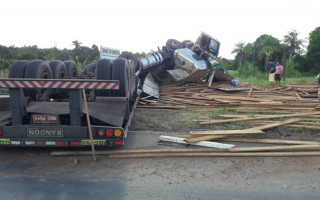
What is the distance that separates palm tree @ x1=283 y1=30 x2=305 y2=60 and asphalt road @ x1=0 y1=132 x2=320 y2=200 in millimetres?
42373

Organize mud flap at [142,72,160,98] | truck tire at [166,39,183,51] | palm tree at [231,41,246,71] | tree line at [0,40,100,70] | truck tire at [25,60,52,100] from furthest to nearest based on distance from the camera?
1. palm tree at [231,41,246,71]
2. tree line at [0,40,100,70]
3. truck tire at [166,39,183,51]
4. mud flap at [142,72,160,98]
5. truck tire at [25,60,52,100]

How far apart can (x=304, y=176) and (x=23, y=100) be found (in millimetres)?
4864

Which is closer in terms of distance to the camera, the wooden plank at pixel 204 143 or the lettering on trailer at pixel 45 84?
the lettering on trailer at pixel 45 84

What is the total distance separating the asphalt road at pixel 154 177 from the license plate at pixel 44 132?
47 cm

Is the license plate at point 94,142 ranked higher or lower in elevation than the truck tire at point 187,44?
lower

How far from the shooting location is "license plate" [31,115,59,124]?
4.80 metres

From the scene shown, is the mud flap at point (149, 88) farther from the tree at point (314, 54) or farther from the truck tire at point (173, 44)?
the tree at point (314, 54)

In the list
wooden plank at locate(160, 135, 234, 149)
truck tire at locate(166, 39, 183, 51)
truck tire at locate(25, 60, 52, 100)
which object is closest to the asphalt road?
wooden plank at locate(160, 135, 234, 149)

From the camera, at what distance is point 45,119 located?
4812 millimetres

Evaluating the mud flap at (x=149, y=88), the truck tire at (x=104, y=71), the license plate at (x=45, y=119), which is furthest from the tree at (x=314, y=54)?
the license plate at (x=45, y=119)

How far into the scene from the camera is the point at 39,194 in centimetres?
366

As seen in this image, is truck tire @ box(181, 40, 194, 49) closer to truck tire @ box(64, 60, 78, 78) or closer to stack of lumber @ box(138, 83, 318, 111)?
stack of lumber @ box(138, 83, 318, 111)

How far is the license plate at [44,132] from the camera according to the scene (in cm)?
477

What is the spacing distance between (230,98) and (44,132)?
788 cm
